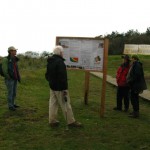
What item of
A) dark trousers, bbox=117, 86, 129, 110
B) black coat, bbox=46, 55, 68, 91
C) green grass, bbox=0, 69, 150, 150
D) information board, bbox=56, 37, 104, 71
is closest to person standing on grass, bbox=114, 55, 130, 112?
dark trousers, bbox=117, 86, 129, 110

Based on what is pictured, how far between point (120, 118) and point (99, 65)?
55.6 inches

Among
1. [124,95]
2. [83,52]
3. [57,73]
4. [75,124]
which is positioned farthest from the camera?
[124,95]

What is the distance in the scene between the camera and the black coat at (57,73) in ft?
28.0

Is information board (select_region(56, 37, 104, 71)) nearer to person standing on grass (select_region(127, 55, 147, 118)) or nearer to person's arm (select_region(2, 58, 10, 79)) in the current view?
person standing on grass (select_region(127, 55, 147, 118))

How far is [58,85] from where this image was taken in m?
8.59

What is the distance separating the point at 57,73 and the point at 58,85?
9.9 inches

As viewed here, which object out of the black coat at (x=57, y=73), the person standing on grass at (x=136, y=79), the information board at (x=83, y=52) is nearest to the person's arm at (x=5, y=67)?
the information board at (x=83, y=52)

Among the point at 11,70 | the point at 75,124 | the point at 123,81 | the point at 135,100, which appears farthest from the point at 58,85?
the point at 123,81

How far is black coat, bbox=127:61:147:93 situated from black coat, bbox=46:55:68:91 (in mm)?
2411

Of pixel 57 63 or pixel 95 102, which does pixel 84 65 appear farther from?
pixel 95 102

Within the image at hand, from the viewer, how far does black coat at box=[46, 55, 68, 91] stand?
853 centimetres

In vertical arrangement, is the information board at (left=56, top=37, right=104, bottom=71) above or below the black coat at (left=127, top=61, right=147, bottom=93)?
above

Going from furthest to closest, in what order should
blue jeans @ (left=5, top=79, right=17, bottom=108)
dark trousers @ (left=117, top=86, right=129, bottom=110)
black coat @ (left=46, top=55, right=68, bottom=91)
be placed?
dark trousers @ (left=117, top=86, right=129, bottom=110), blue jeans @ (left=5, top=79, right=17, bottom=108), black coat @ (left=46, top=55, right=68, bottom=91)

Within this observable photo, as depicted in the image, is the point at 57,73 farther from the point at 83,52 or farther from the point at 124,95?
the point at 124,95
